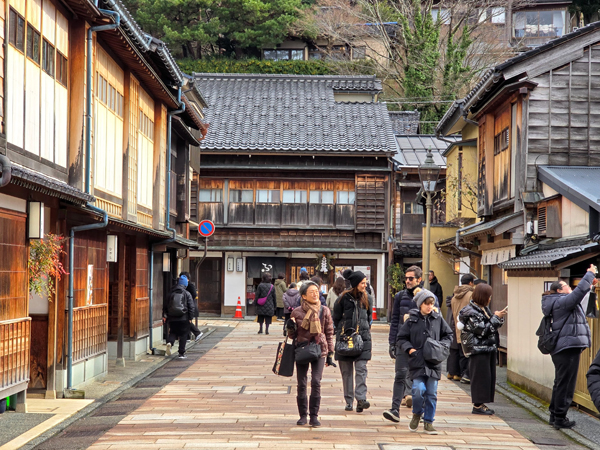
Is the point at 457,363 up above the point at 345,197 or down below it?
below

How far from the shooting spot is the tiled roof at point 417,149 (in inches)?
1443

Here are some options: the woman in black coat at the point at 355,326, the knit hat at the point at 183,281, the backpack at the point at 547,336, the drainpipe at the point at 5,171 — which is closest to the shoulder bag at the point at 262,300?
the knit hat at the point at 183,281

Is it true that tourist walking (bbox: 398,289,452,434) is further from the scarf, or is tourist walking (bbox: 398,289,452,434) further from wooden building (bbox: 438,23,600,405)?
wooden building (bbox: 438,23,600,405)

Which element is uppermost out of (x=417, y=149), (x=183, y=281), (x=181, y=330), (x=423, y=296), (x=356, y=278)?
(x=417, y=149)

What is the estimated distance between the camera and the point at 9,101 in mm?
9391

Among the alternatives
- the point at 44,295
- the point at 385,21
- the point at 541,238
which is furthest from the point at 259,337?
the point at 385,21

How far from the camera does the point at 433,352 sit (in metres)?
9.31

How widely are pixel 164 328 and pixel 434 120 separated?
87.9ft

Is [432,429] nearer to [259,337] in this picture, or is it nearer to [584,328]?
[584,328]

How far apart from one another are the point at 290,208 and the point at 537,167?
65.1 feet

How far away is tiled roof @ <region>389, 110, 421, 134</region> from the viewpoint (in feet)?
142

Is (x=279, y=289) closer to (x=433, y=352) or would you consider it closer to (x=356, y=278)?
(x=356, y=278)

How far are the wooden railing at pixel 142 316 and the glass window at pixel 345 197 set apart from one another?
16523mm

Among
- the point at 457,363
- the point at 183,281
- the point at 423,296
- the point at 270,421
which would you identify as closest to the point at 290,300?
the point at 183,281
